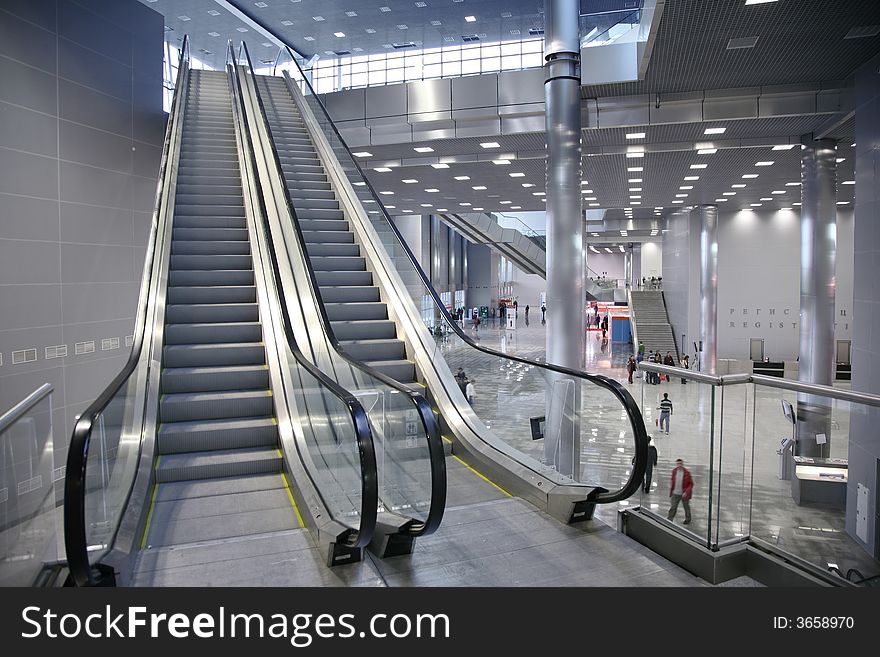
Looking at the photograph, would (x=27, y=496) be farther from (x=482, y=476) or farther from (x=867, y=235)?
(x=867, y=235)

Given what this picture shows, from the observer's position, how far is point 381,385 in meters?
4.39

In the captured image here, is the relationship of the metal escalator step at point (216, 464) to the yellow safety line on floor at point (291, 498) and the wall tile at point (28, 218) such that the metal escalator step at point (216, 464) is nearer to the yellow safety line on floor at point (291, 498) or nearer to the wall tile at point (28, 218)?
the yellow safety line on floor at point (291, 498)

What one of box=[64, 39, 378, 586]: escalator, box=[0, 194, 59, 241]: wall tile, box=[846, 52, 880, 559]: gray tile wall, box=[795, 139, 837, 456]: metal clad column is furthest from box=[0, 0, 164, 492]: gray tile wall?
box=[795, 139, 837, 456]: metal clad column

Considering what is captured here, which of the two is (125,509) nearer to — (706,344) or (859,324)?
(859,324)

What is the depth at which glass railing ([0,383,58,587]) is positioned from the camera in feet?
9.68

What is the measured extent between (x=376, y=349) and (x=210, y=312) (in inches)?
79.1

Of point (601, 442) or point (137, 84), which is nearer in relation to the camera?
point (601, 442)

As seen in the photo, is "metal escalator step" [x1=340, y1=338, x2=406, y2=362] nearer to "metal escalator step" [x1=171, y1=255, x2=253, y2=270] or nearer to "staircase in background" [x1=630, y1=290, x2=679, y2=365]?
"metal escalator step" [x1=171, y1=255, x2=253, y2=270]

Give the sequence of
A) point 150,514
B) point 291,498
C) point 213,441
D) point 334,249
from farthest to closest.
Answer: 1. point 334,249
2. point 213,441
3. point 291,498
4. point 150,514

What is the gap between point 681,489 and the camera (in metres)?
4.27

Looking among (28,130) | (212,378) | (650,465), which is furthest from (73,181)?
(650,465)

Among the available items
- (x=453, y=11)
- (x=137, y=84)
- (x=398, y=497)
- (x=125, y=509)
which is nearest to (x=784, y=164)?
(x=453, y=11)

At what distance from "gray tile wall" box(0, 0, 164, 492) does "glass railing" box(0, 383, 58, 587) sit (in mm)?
6769

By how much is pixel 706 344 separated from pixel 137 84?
22521 mm
